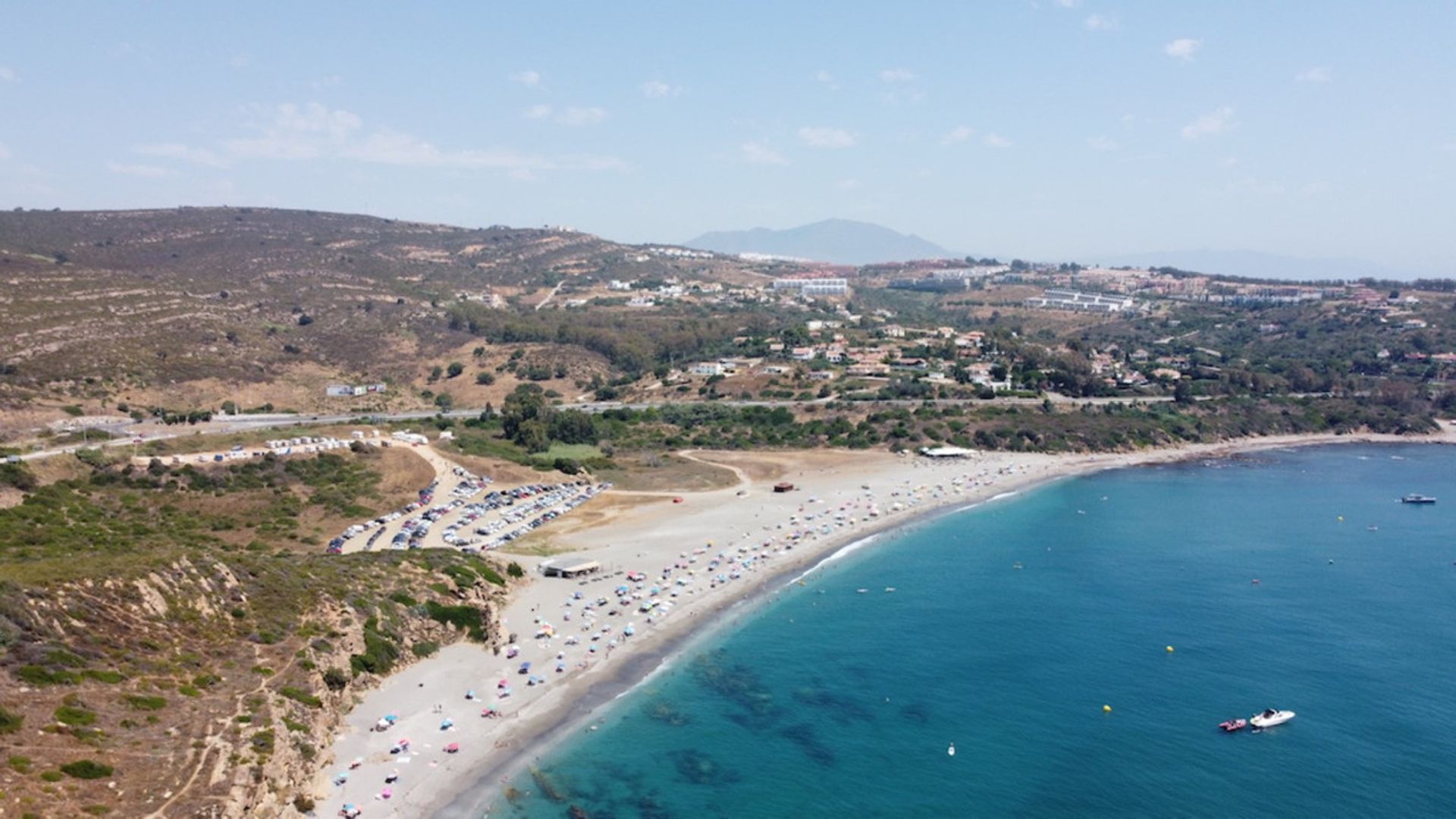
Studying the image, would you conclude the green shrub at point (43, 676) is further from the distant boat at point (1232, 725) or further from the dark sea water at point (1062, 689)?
the distant boat at point (1232, 725)

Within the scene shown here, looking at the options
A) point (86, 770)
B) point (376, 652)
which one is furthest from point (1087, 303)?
point (86, 770)

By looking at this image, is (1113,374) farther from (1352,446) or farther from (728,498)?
(728,498)

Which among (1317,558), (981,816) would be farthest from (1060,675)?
(1317,558)

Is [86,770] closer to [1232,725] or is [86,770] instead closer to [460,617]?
[460,617]

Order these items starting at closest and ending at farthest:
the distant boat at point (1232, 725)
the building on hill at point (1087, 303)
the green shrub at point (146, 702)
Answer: the green shrub at point (146, 702)
the distant boat at point (1232, 725)
the building on hill at point (1087, 303)

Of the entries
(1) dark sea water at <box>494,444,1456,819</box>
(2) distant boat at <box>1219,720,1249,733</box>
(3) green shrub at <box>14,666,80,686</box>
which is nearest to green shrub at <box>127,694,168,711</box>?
(3) green shrub at <box>14,666,80,686</box>

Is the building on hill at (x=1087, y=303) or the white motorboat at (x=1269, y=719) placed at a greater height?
the building on hill at (x=1087, y=303)

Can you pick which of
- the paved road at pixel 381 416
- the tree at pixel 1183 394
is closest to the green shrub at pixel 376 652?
the paved road at pixel 381 416
